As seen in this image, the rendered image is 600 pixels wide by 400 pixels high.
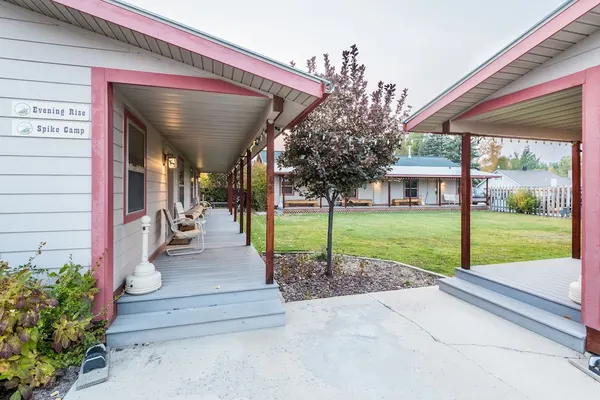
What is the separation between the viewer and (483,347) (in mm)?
3006

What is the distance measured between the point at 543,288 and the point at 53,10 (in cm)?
626

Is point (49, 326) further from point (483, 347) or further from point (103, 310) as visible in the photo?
point (483, 347)

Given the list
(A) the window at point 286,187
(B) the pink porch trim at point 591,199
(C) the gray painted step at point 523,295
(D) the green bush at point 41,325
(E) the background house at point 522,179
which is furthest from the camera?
(E) the background house at point 522,179

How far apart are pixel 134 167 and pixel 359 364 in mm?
3790

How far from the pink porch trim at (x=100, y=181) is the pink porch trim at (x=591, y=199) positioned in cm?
472

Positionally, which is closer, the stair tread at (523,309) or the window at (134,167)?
the stair tread at (523,309)

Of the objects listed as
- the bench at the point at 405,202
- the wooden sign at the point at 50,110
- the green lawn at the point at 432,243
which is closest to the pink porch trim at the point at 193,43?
the wooden sign at the point at 50,110

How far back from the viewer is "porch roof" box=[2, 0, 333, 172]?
9.02 feet

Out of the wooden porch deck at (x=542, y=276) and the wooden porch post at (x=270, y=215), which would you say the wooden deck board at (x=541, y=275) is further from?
the wooden porch post at (x=270, y=215)

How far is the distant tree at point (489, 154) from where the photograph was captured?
41281mm

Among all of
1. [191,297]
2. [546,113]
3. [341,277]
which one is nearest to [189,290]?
[191,297]

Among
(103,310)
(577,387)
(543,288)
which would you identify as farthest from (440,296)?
(103,310)

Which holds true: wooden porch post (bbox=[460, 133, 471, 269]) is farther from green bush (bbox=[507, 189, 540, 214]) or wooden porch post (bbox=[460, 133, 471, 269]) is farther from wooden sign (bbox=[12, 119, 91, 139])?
green bush (bbox=[507, 189, 540, 214])

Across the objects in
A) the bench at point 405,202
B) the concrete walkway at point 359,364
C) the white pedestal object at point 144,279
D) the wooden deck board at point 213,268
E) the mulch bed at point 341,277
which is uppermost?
the bench at point 405,202
